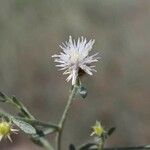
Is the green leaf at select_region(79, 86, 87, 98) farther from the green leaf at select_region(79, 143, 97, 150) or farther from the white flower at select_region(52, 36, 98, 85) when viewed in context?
the green leaf at select_region(79, 143, 97, 150)

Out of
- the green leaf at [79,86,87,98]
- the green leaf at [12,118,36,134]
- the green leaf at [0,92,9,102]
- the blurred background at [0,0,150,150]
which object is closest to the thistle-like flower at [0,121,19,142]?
the green leaf at [12,118,36,134]

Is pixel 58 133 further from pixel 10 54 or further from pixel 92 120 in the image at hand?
pixel 10 54

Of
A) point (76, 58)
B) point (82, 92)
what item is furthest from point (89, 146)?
point (76, 58)

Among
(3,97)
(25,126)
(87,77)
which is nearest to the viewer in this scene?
(25,126)

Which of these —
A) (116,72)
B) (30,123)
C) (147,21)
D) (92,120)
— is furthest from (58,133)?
(147,21)

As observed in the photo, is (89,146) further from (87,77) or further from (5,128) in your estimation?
(87,77)

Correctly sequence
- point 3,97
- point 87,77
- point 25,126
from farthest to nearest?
point 87,77, point 3,97, point 25,126

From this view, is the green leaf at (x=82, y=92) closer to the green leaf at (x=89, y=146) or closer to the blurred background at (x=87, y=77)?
the green leaf at (x=89, y=146)

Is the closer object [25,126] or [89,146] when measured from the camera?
[25,126]

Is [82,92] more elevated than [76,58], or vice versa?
[76,58]

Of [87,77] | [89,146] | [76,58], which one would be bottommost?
[89,146]
